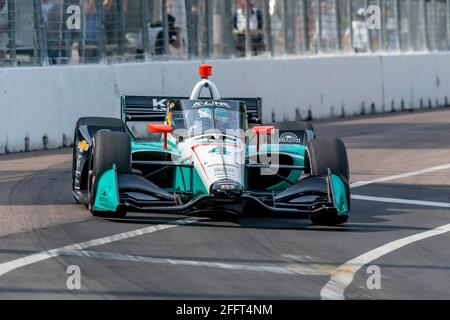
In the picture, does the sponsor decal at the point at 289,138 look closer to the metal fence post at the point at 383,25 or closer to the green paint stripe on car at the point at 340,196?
the green paint stripe on car at the point at 340,196

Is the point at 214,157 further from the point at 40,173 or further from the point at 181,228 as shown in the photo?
the point at 40,173

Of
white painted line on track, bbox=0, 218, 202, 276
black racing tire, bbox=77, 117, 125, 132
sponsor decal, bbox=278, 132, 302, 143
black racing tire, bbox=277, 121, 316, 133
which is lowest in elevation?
white painted line on track, bbox=0, 218, 202, 276

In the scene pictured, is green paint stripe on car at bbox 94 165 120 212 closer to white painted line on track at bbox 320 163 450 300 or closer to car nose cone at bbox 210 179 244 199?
car nose cone at bbox 210 179 244 199

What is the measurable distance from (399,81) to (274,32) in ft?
13.4

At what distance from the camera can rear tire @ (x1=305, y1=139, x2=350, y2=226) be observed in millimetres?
11375

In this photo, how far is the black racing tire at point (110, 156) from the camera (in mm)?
11039

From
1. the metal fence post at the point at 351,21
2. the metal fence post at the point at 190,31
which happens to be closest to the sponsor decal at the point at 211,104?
the metal fence post at the point at 190,31

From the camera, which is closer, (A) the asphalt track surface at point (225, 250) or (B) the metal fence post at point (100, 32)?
(A) the asphalt track surface at point (225, 250)

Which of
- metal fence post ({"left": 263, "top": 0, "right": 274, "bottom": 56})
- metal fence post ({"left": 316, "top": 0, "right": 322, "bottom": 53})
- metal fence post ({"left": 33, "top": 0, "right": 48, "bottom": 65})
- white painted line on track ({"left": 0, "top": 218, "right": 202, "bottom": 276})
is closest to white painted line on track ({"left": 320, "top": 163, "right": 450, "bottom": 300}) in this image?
white painted line on track ({"left": 0, "top": 218, "right": 202, "bottom": 276})

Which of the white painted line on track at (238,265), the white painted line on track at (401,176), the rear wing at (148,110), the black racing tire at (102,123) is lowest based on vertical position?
the white painted line on track at (238,265)

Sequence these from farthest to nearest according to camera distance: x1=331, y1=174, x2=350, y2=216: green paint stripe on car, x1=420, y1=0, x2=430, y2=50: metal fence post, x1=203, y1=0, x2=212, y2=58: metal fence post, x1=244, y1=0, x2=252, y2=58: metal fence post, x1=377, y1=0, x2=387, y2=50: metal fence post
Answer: x1=420, y1=0, x2=430, y2=50: metal fence post → x1=377, y1=0, x2=387, y2=50: metal fence post → x1=244, y1=0, x2=252, y2=58: metal fence post → x1=203, y1=0, x2=212, y2=58: metal fence post → x1=331, y1=174, x2=350, y2=216: green paint stripe on car

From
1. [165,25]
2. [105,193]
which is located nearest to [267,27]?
[165,25]

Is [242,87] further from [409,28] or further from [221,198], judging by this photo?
[221,198]

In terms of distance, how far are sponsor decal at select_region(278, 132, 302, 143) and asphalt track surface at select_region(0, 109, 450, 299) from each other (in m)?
0.94
